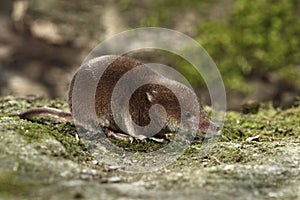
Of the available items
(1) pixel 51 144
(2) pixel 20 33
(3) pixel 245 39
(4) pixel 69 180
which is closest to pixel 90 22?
(2) pixel 20 33

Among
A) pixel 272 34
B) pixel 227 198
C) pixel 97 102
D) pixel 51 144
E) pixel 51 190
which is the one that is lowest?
pixel 227 198

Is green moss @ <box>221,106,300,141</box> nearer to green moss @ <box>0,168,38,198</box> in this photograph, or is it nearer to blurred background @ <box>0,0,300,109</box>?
green moss @ <box>0,168,38,198</box>

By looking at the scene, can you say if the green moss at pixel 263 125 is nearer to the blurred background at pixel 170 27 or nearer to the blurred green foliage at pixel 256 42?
the blurred background at pixel 170 27

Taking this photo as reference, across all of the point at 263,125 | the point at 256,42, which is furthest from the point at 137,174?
the point at 256,42

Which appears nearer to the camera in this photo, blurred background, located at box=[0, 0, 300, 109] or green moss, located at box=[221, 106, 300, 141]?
green moss, located at box=[221, 106, 300, 141]

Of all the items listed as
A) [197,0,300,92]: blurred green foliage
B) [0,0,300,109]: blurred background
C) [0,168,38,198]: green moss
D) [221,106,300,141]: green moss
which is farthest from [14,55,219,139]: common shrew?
[197,0,300,92]: blurred green foliage

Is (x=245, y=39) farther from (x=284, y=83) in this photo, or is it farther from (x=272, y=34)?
(x=284, y=83)

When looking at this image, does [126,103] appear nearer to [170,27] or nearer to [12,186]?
→ [12,186]
